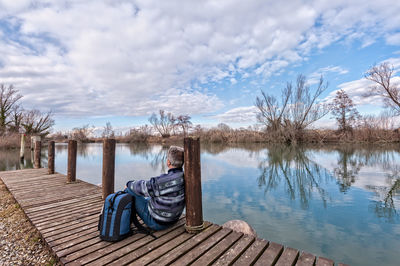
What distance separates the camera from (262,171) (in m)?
10.7

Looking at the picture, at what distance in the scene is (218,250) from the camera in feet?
8.10

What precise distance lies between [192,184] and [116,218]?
1078 mm

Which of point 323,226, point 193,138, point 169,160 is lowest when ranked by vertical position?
point 323,226

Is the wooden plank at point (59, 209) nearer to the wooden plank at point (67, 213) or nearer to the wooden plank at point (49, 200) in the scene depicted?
the wooden plank at point (67, 213)

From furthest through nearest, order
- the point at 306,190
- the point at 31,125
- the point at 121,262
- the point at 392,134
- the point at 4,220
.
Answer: the point at 31,125 → the point at 392,134 → the point at 306,190 → the point at 4,220 → the point at 121,262

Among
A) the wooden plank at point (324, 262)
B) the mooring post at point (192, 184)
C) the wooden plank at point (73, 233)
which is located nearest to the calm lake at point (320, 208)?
the wooden plank at point (324, 262)

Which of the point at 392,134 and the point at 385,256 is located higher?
the point at 392,134

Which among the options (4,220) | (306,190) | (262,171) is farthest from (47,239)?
(262,171)

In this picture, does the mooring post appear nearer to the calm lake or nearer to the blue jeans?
the blue jeans

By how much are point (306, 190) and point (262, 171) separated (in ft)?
11.3

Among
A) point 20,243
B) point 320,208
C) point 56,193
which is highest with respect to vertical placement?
point 56,193

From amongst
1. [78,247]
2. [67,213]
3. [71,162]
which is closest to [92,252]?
[78,247]

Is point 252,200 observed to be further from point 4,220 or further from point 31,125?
point 31,125

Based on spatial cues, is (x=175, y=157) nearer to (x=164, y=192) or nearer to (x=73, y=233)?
(x=164, y=192)
